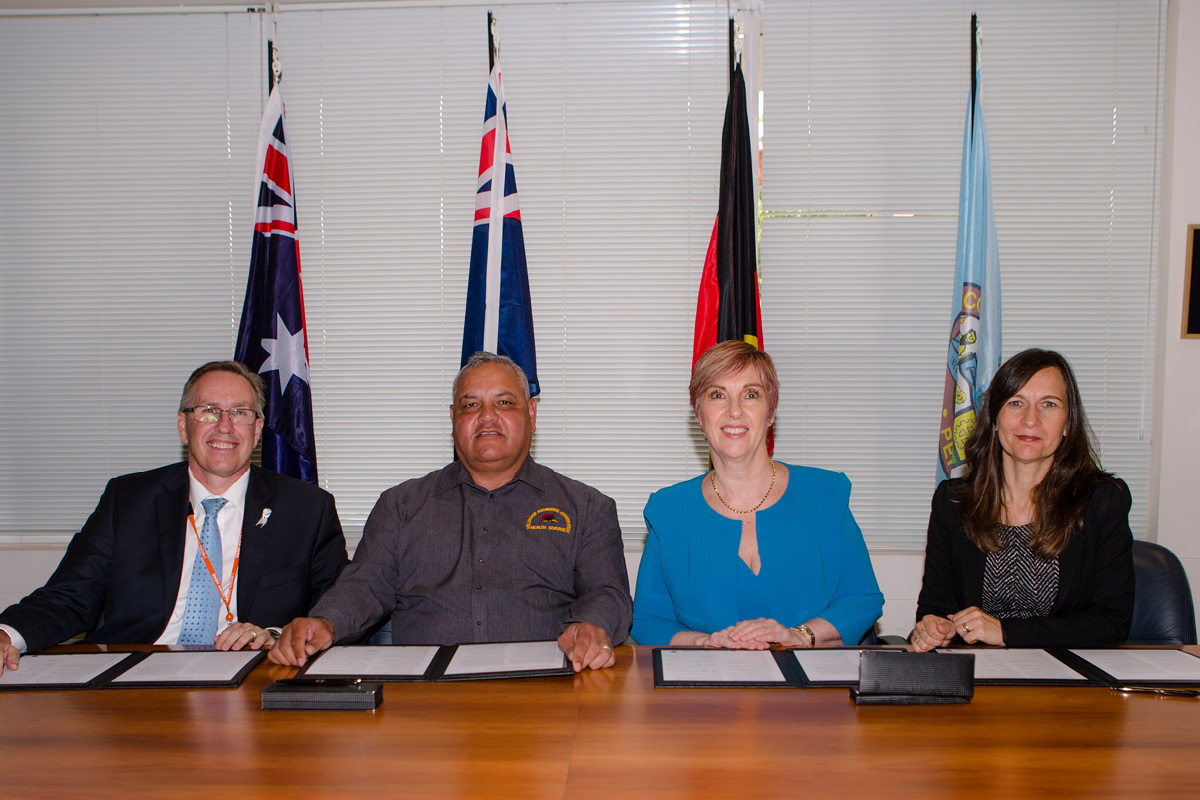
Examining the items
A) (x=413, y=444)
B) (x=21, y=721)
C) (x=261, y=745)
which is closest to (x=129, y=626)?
(x=21, y=721)

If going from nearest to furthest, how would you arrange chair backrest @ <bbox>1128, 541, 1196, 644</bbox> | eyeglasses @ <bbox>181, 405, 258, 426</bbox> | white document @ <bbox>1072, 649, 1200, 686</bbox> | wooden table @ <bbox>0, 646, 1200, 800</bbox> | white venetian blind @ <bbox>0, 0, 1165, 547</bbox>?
wooden table @ <bbox>0, 646, 1200, 800</bbox>, white document @ <bbox>1072, 649, 1200, 686</bbox>, chair backrest @ <bbox>1128, 541, 1196, 644</bbox>, eyeglasses @ <bbox>181, 405, 258, 426</bbox>, white venetian blind @ <bbox>0, 0, 1165, 547</bbox>

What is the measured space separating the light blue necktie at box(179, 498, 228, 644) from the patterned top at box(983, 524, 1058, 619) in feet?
7.15

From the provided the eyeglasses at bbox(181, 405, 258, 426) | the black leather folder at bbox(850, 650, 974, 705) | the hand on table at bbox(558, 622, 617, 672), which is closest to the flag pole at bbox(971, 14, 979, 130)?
the black leather folder at bbox(850, 650, 974, 705)

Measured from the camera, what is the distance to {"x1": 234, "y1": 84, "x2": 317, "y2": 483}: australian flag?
10.6ft

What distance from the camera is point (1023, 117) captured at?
3.31 metres

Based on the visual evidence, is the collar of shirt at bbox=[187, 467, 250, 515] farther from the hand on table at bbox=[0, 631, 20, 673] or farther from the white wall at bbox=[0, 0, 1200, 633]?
the white wall at bbox=[0, 0, 1200, 633]

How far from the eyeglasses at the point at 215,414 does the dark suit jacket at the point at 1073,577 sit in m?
2.06

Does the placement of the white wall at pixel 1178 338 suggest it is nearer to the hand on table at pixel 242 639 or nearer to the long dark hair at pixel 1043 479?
the long dark hair at pixel 1043 479

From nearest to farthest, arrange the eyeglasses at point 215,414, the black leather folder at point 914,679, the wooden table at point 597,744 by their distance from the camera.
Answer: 1. the wooden table at point 597,744
2. the black leather folder at point 914,679
3. the eyeglasses at point 215,414

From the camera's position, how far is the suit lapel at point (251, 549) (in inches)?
90.4

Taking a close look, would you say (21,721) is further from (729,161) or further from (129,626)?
(729,161)

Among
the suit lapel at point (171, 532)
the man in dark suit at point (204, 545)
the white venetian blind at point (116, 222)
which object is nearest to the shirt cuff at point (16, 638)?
the man in dark suit at point (204, 545)

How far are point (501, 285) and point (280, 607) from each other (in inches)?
59.0

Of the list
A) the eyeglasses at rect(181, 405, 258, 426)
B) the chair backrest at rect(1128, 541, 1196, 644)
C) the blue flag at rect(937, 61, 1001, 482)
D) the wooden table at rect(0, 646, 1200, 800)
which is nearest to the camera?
the wooden table at rect(0, 646, 1200, 800)
